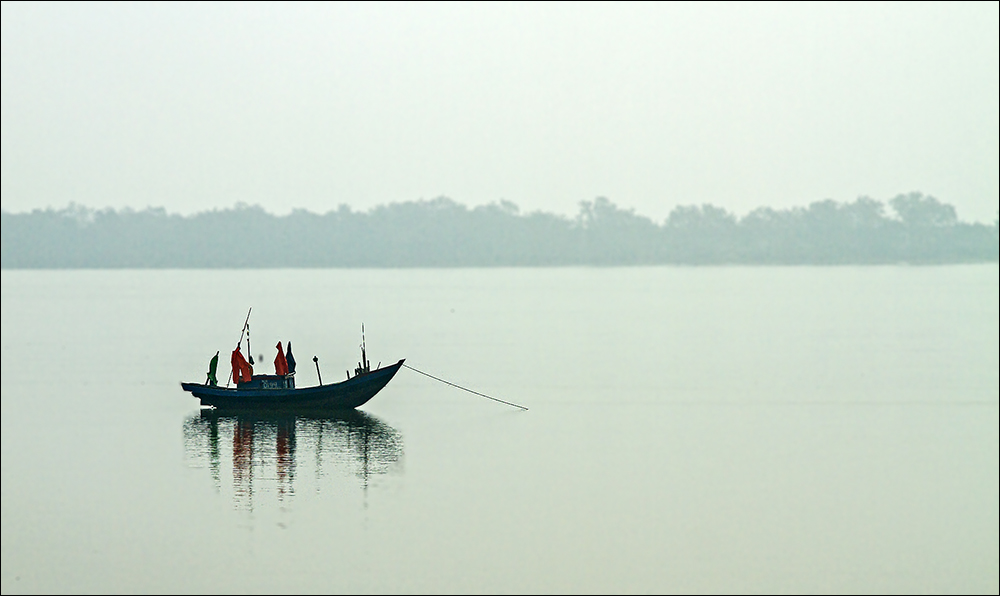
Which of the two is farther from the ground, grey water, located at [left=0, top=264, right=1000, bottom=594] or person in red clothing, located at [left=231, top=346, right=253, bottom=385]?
person in red clothing, located at [left=231, top=346, right=253, bottom=385]

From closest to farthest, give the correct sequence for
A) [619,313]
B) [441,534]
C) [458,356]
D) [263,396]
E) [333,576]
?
[333,576], [441,534], [263,396], [458,356], [619,313]

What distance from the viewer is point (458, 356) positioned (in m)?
43.0

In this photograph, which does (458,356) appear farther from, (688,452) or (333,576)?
(333,576)

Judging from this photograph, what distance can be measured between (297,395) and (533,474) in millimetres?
6971

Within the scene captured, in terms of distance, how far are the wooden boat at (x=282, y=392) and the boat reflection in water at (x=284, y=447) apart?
25 cm

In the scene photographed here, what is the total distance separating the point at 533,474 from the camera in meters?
21.0

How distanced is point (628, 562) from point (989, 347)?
115ft

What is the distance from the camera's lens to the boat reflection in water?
19909 millimetres

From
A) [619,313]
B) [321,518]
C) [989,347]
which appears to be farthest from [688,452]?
[619,313]

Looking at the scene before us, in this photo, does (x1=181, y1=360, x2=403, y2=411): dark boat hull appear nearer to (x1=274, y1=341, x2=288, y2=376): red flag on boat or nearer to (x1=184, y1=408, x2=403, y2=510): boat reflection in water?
(x1=184, y1=408, x2=403, y2=510): boat reflection in water

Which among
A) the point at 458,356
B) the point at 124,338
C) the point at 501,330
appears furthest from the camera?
the point at 501,330

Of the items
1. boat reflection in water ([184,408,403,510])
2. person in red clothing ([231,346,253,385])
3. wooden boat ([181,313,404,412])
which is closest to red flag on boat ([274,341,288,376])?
wooden boat ([181,313,404,412])

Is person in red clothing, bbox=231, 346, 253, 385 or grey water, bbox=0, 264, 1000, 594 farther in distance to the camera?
person in red clothing, bbox=231, 346, 253, 385

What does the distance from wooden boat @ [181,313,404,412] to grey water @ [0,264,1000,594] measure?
429 mm
